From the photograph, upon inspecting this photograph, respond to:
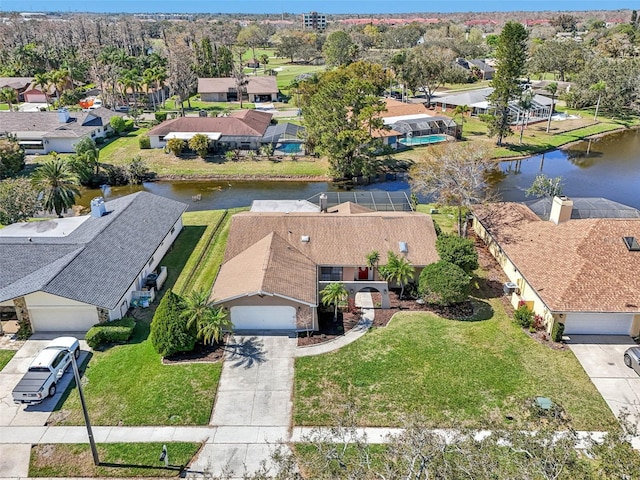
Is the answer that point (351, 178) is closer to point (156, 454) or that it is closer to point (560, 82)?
point (156, 454)

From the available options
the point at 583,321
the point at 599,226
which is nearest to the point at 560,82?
the point at 599,226

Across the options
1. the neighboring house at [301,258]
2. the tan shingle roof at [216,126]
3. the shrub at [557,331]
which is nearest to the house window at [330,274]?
the neighboring house at [301,258]

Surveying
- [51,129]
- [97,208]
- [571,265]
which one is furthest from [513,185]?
[51,129]

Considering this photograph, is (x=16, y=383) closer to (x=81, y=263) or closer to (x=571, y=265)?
(x=81, y=263)

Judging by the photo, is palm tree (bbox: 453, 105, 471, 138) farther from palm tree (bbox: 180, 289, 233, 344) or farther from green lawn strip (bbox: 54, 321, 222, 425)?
green lawn strip (bbox: 54, 321, 222, 425)

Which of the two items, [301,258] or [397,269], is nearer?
[397,269]

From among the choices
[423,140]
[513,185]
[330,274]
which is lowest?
[513,185]
